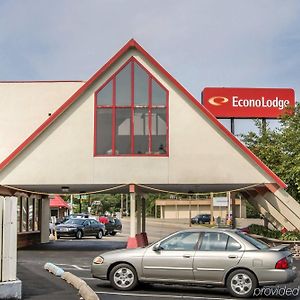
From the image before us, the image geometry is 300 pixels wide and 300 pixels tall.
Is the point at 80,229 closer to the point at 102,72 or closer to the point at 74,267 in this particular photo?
the point at 102,72

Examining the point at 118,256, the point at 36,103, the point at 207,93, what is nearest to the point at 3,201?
the point at 118,256

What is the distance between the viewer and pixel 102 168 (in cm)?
2669

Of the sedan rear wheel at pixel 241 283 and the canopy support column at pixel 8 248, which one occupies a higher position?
the canopy support column at pixel 8 248

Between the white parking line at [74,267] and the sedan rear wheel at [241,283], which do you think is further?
the white parking line at [74,267]

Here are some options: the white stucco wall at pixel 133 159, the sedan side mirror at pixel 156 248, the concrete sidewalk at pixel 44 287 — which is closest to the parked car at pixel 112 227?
the white stucco wall at pixel 133 159

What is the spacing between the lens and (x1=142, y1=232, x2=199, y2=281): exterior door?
44.6 feet

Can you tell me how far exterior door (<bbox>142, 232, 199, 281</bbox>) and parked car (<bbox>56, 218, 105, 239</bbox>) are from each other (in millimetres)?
30795

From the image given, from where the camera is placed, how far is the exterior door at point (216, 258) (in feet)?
43.7

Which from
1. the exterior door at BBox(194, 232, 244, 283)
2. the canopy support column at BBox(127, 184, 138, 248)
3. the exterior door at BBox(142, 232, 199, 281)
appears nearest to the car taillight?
the exterior door at BBox(194, 232, 244, 283)

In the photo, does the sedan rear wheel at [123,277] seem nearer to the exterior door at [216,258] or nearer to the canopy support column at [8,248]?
the exterior door at [216,258]

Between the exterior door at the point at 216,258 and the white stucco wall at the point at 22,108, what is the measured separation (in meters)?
19.1

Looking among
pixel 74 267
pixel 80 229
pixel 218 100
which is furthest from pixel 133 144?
pixel 218 100

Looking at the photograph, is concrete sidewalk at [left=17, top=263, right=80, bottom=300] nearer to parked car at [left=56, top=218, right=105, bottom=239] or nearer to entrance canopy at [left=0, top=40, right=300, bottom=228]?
entrance canopy at [left=0, top=40, right=300, bottom=228]

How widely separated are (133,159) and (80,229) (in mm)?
19167
